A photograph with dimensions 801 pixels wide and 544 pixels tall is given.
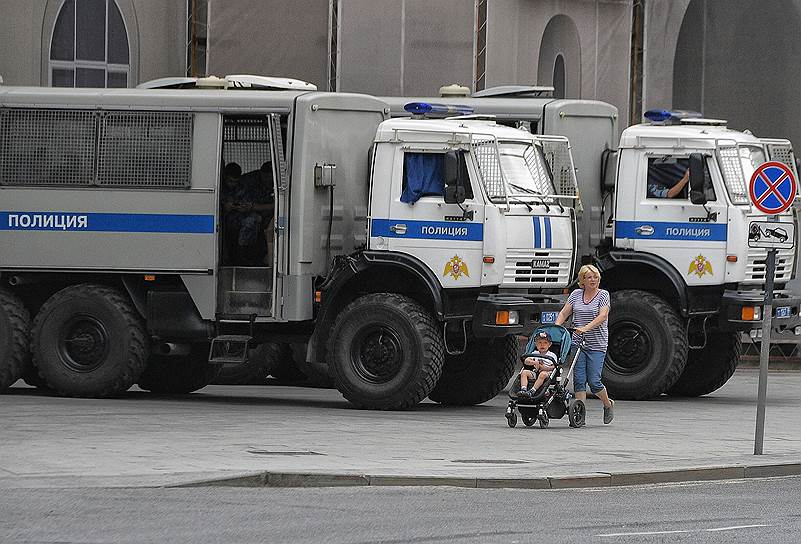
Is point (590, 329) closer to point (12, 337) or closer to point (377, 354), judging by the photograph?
point (377, 354)

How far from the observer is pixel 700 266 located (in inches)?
851

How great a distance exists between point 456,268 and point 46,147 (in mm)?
4745

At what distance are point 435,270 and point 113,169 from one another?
3.74 meters

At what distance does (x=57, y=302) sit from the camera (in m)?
19.9

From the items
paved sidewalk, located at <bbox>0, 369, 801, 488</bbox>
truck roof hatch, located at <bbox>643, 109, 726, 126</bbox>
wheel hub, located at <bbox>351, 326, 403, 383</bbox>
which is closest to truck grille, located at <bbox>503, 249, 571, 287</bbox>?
wheel hub, located at <bbox>351, 326, 403, 383</bbox>

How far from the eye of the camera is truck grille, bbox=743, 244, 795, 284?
21.6m

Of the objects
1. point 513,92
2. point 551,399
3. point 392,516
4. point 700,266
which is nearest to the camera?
point 392,516

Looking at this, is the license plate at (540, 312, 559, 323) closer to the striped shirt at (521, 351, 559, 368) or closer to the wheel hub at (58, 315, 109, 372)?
the striped shirt at (521, 351, 559, 368)

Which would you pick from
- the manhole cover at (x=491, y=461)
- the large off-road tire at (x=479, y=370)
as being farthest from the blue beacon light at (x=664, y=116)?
the manhole cover at (x=491, y=461)

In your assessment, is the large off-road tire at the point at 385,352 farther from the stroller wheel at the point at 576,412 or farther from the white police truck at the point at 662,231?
the white police truck at the point at 662,231

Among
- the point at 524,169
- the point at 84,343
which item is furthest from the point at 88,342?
the point at 524,169

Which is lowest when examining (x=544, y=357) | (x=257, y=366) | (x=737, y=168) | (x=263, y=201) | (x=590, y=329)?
(x=257, y=366)

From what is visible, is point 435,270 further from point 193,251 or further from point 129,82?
point 129,82

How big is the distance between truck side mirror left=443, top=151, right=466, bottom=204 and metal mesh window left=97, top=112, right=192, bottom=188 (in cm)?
291
